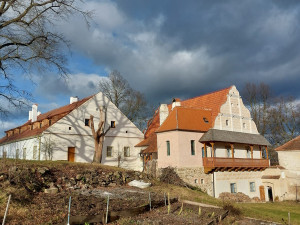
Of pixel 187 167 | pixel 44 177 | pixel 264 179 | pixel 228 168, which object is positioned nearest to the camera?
pixel 44 177

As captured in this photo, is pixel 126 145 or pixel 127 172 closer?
pixel 127 172

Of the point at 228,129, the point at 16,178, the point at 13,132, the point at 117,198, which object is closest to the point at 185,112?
the point at 228,129

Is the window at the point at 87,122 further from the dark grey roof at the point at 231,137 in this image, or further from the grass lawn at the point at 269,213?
the grass lawn at the point at 269,213

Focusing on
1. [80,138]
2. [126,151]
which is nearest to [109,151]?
[126,151]

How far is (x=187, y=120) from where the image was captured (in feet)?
82.9

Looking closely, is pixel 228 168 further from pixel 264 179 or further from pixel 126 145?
pixel 126 145

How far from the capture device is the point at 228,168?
84.2 ft

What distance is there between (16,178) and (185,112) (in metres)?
16.8

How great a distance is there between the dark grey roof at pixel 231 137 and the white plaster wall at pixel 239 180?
3.10 m

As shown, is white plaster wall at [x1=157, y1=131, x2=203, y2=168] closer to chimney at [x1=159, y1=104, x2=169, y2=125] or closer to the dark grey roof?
the dark grey roof

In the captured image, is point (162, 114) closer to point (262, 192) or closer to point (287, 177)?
point (262, 192)

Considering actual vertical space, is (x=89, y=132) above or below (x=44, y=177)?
above

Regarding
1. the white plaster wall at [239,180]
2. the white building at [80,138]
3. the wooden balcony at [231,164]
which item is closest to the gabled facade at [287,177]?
the white plaster wall at [239,180]

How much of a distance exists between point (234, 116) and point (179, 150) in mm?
8546
